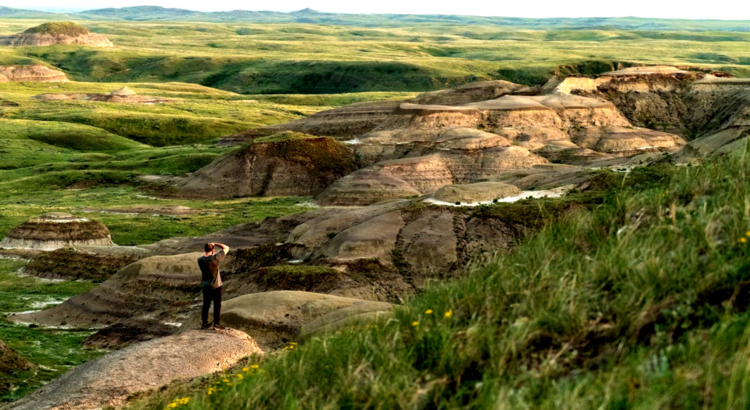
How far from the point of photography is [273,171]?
84938 mm

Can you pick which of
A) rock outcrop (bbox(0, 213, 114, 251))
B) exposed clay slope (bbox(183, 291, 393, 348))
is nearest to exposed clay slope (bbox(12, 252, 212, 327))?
exposed clay slope (bbox(183, 291, 393, 348))

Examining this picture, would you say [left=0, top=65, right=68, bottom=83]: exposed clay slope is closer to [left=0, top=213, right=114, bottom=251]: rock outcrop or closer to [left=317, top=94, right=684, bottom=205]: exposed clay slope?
[left=317, top=94, right=684, bottom=205]: exposed clay slope

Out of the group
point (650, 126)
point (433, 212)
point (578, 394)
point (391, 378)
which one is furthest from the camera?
point (650, 126)

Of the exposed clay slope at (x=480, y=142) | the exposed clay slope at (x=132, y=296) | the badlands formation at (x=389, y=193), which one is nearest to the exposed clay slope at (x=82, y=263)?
the badlands formation at (x=389, y=193)

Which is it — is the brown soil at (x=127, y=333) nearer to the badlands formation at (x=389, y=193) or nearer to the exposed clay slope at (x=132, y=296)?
the badlands formation at (x=389, y=193)

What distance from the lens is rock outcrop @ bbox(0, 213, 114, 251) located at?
56.8 metres

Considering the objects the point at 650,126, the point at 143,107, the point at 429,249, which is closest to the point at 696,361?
the point at 429,249

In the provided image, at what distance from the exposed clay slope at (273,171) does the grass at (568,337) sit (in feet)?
229

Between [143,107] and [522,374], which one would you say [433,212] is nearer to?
[522,374]

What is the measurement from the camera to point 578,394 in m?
9.84

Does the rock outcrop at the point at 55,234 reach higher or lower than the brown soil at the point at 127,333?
lower

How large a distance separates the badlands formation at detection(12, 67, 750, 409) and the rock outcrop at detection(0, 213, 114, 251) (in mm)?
4503

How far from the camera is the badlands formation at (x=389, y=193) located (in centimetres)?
3123

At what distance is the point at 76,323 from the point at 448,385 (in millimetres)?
31364
